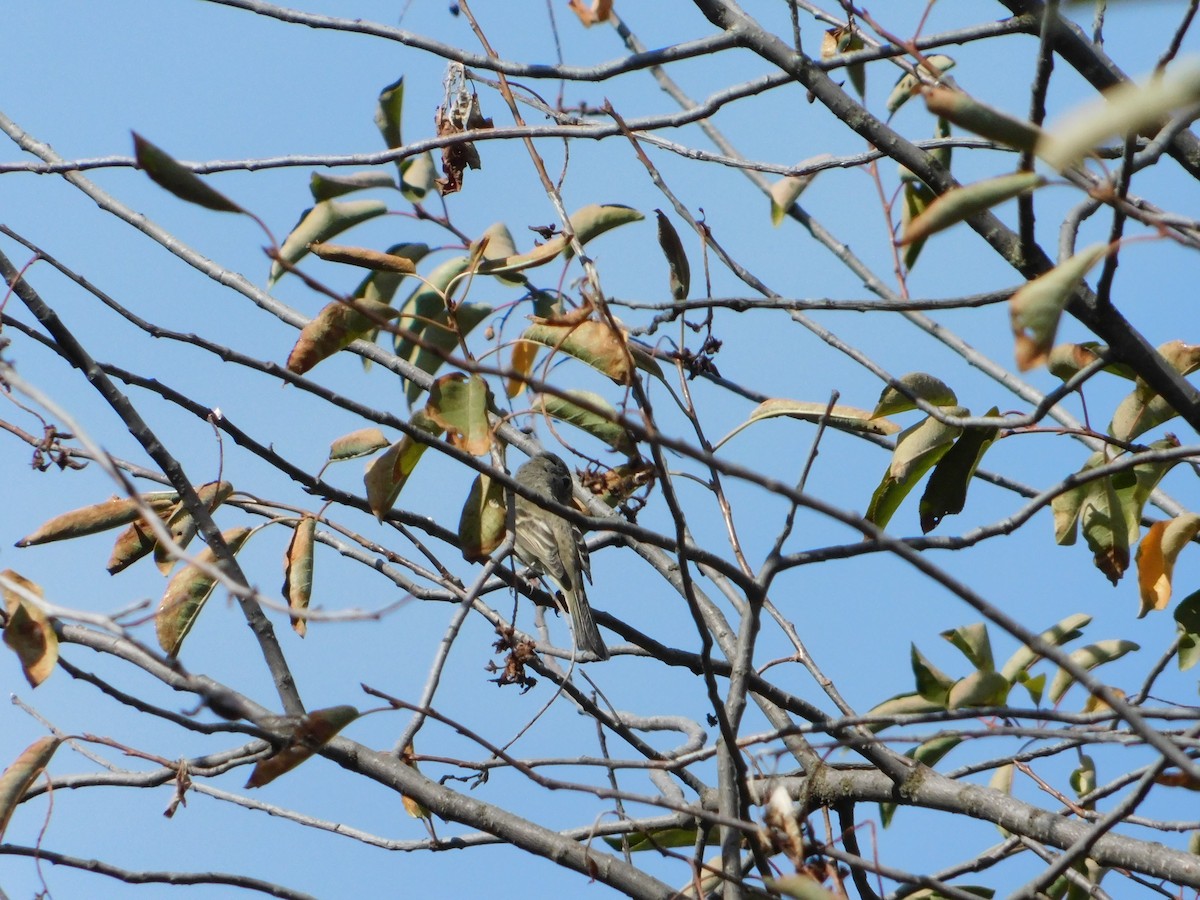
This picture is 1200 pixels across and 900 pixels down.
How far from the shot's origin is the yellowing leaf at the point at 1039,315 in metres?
1.72

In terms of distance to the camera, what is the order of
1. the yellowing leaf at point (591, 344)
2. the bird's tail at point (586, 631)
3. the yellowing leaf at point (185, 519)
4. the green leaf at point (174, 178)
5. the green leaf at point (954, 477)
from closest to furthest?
the green leaf at point (174, 178)
the yellowing leaf at point (591, 344)
the green leaf at point (954, 477)
the yellowing leaf at point (185, 519)
the bird's tail at point (586, 631)

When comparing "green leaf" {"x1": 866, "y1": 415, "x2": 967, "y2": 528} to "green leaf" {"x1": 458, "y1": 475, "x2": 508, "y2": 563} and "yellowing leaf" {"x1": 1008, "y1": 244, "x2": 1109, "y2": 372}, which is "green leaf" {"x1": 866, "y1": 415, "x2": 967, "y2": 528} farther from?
"yellowing leaf" {"x1": 1008, "y1": 244, "x2": 1109, "y2": 372}

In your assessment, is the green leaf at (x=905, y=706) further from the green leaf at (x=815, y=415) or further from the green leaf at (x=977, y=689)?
the green leaf at (x=815, y=415)

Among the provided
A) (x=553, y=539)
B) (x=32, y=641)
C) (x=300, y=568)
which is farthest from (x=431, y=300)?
(x=553, y=539)

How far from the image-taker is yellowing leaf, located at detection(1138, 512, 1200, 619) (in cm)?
321

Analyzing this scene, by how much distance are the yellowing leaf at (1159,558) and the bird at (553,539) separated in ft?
8.59

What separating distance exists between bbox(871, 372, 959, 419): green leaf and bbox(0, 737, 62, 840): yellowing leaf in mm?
2261

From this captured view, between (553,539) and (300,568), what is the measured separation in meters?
3.31

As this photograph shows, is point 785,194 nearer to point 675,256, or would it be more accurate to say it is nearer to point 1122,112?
point 675,256

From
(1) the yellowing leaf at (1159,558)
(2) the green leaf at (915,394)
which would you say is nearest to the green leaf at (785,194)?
(2) the green leaf at (915,394)

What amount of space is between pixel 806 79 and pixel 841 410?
0.95 m

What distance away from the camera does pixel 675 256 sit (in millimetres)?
3531

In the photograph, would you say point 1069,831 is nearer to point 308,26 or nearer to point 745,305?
point 745,305

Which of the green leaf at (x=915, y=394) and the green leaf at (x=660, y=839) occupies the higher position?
the green leaf at (x=915, y=394)
